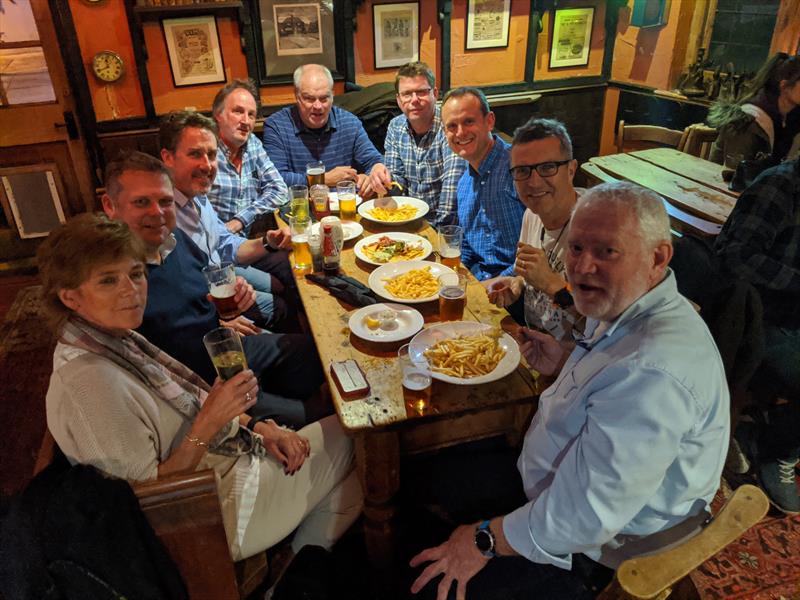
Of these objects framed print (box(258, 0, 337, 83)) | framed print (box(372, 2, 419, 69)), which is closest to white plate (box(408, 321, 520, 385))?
framed print (box(258, 0, 337, 83))

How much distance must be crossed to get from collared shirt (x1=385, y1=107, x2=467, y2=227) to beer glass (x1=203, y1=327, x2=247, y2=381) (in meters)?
1.91

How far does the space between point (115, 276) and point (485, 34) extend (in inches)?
194

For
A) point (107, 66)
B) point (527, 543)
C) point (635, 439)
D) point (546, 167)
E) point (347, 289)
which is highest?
point (107, 66)

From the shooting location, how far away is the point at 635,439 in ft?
3.95

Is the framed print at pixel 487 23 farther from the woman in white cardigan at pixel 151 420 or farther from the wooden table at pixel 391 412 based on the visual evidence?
the woman in white cardigan at pixel 151 420

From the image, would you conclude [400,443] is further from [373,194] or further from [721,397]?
[373,194]

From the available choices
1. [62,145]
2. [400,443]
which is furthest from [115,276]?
[62,145]

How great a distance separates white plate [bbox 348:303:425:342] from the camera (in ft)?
6.36

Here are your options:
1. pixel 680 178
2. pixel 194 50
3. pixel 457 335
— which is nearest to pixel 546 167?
pixel 457 335

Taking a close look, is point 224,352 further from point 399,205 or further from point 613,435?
point 399,205

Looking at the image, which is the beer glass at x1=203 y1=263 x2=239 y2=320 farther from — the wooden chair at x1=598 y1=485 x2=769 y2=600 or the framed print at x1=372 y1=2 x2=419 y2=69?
the framed print at x1=372 y1=2 x2=419 y2=69

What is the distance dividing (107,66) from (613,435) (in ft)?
15.5

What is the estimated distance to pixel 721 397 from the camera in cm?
128

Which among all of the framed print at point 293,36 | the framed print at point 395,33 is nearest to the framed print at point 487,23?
the framed print at point 395,33
